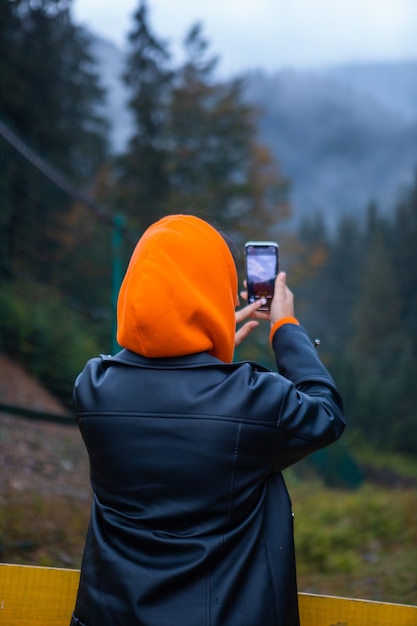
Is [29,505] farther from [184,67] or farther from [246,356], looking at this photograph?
[184,67]

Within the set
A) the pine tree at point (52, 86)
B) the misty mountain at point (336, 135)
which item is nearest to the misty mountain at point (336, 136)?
the misty mountain at point (336, 135)

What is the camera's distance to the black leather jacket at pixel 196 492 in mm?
1425

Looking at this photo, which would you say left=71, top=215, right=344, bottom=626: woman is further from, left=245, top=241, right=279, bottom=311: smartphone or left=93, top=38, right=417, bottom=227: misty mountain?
left=93, top=38, right=417, bottom=227: misty mountain

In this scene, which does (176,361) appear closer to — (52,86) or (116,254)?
(116,254)

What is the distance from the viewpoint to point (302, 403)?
58.7 inches

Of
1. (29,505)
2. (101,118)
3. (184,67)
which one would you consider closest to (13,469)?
(29,505)

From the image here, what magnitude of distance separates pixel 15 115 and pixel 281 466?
2144cm

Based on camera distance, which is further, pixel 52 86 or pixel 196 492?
pixel 52 86

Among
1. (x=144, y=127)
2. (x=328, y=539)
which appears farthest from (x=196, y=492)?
(x=144, y=127)

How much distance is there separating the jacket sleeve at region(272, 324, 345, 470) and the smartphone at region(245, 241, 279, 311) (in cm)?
23

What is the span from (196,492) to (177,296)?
0.37 metres

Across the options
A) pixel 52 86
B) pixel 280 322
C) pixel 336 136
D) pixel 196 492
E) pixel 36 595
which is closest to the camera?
pixel 196 492

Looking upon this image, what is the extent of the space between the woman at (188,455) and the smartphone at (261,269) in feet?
1.18

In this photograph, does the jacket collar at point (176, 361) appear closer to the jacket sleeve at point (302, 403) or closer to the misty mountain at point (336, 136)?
the jacket sleeve at point (302, 403)
